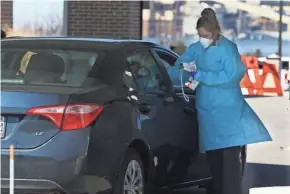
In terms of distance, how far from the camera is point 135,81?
18.2 feet

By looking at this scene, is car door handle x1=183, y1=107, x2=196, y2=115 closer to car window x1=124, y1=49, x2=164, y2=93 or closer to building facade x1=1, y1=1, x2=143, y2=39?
car window x1=124, y1=49, x2=164, y2=93

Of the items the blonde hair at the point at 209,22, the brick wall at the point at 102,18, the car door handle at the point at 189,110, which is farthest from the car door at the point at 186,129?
the brick wall at the point at 102,18

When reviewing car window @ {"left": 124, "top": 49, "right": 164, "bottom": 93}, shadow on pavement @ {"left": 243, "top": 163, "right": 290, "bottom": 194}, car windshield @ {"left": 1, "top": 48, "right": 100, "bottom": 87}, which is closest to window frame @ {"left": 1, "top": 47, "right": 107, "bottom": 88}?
car windshield @ {"left": 1, "top": 48, "right": 100, "bottom": 87}

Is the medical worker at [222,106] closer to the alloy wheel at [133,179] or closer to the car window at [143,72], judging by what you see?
the car window at [143,72]

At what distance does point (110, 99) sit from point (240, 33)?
107 feet

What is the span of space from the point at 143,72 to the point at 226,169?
1108 millimetres

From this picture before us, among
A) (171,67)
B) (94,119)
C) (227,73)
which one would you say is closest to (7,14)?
(171,67)

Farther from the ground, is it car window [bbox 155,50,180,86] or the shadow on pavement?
car window [bbox 155,50,180,86]

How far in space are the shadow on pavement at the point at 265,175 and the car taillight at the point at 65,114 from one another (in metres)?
3.03

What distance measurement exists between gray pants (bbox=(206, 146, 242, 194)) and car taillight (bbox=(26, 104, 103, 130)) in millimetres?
1554

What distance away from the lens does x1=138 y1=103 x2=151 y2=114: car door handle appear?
538 centimetres

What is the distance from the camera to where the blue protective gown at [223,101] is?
5551 mm

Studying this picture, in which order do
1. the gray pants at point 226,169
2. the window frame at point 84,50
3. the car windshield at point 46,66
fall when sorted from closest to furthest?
the window frame at point 84,50 < the car windshield at point 46,66 < the gray pants at point 226,169

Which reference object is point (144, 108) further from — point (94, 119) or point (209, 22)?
point (209, 22)
